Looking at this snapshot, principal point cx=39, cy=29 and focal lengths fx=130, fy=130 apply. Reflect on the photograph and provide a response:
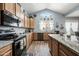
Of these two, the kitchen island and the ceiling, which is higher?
the ceiling

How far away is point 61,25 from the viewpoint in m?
10.6

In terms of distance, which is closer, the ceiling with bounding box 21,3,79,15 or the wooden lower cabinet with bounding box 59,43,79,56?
the wooden lower cabinet with bounding box 59,43,79,56

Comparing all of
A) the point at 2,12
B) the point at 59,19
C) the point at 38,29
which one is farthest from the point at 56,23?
the point at 2,12

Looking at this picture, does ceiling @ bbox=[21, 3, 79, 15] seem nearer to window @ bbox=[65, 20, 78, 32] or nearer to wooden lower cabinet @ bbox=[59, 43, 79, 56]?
window @ bbox=[65, 20, 78, 32]

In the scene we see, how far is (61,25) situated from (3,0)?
875 cm

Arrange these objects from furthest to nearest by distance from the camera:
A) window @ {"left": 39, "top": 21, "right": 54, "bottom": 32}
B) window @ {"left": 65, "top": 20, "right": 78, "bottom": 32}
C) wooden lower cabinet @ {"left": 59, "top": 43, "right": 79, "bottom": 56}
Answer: window @ {"left": 39, "top": 21, "right": 54, "bottom": 32} → window @ {"left": 65, "top": 20, "right": 78, "bottom": 32} → wooden lower cabinet @ {"left": 59, "top": 43, "right": 79, "bottom": 56}

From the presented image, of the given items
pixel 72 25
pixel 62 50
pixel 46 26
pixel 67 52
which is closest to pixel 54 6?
pixel 72 25

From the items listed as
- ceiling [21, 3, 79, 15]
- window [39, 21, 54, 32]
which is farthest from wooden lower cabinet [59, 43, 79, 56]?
window [39, 21, 54, 32]

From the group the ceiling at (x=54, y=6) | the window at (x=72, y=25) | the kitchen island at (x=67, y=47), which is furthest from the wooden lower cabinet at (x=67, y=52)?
the window at (x=72, y=25)

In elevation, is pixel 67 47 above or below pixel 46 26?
below

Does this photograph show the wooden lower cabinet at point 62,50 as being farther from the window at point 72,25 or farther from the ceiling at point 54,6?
the window at point 72,25

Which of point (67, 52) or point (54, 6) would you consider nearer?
point (67, 52)

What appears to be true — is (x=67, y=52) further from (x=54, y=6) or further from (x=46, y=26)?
(x=46, y=26)

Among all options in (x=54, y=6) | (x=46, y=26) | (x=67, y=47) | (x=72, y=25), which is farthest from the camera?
(x=46, y=26)
